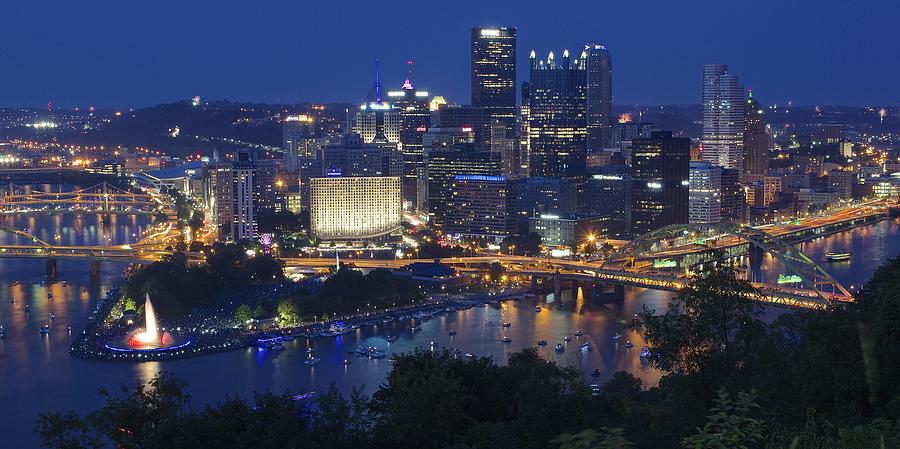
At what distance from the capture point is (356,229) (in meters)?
22.6

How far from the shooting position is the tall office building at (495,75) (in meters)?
33.1

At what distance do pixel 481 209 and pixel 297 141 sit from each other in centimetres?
1354

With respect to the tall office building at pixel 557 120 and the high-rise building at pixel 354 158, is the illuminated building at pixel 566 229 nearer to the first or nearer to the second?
the high-rise building at pixel 354 158

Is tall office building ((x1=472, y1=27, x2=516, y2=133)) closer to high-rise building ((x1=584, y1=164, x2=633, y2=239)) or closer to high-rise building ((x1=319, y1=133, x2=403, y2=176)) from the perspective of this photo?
high-rise building ((x1=584, y1=164, x2=633, y2=239))

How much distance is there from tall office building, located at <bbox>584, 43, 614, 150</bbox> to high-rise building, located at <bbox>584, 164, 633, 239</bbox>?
35.8ft

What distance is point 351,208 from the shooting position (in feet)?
74.4

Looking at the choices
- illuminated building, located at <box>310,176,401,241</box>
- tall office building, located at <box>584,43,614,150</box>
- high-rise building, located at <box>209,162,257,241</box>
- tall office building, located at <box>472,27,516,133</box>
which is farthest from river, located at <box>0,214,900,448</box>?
tall office building, located at <box>584,43,614,150</box>

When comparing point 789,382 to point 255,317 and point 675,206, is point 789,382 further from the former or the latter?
point 675,206

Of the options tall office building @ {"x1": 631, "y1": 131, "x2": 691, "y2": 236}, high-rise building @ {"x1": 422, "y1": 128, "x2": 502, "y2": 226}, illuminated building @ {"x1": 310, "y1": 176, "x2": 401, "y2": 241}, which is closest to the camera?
illuminated building @ {"x1": 310, "y1": 176, "x2": 401, "y2": 241}

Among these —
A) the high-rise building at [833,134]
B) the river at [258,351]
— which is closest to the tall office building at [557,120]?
the river at [258,351]

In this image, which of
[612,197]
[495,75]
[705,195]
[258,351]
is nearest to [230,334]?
[258,351]

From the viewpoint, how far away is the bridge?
27969 millimetres

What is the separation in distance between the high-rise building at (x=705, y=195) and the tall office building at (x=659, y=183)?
1.04 m

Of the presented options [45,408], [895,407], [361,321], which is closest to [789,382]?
[895,407]
